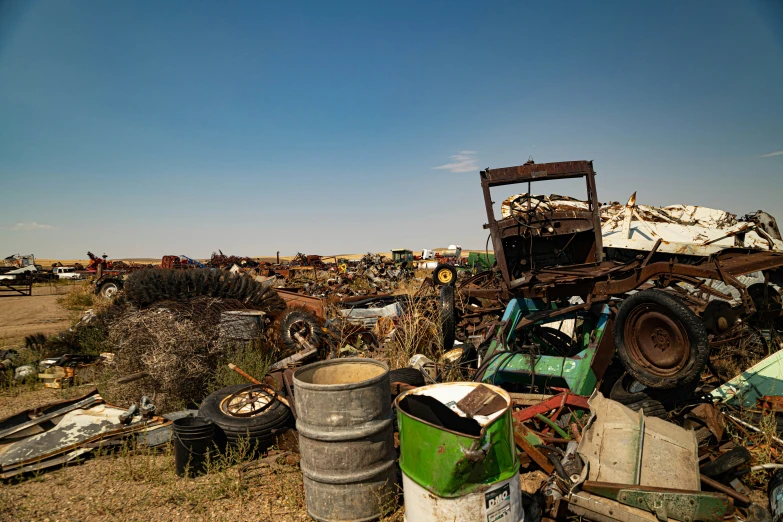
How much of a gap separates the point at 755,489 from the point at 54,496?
222 inches

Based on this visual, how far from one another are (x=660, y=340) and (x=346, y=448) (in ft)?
9.21

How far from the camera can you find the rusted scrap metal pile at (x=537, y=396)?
282 cm

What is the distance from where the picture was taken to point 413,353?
6797 mm

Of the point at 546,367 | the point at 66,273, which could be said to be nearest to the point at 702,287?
the point at 546,367

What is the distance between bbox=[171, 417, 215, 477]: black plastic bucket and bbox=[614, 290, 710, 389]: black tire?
Answer: 3.87 metres

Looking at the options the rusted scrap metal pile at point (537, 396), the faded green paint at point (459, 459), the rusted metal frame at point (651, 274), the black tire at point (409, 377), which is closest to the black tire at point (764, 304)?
the rusted scrap metal pile at point (537, 396)

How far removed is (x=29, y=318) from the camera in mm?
15539

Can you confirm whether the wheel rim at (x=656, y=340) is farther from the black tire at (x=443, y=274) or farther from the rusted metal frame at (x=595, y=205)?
the black tire at (x=443, y=274)

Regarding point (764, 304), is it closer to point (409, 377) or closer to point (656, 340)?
point (656, 340)

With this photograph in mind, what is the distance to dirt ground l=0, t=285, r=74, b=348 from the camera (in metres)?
11.9

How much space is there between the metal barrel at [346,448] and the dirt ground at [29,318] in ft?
34.5

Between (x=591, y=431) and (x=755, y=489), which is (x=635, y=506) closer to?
(x=591, y=431)

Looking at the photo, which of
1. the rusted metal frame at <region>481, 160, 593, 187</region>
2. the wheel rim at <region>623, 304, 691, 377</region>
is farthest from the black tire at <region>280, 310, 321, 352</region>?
the wheel rim at <region>623, 304, 691, 377</region>

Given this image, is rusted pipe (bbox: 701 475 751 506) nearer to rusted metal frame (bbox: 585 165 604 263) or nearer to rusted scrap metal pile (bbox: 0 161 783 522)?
rusted scrap metal pile (bbox: 0 161 783 522)
